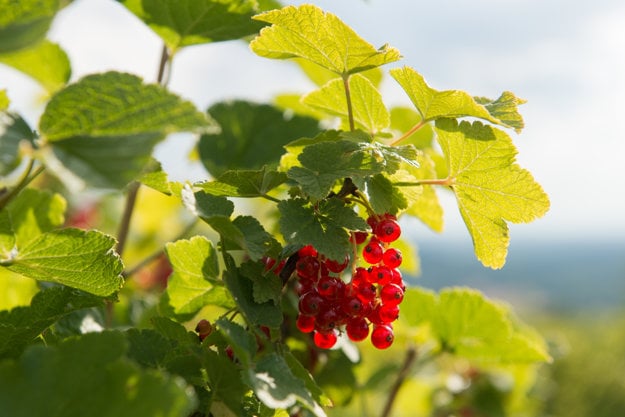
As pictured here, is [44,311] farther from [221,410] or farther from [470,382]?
[470,382]

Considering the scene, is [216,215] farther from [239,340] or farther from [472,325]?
[472,325]

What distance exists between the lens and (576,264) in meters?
125

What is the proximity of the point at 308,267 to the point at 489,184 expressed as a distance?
27 centimetres

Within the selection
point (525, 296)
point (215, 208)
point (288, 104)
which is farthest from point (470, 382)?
point (525, 296)

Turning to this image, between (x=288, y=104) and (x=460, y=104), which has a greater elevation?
(x=460, y=104)

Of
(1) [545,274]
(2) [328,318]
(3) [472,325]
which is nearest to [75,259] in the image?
(2) [328,318]

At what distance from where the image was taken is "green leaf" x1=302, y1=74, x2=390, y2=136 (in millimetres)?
952

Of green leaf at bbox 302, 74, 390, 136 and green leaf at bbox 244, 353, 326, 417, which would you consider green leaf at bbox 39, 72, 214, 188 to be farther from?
green leaf at bbox 302, 74, 390, 136

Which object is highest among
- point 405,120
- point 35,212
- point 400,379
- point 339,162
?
point 339,162

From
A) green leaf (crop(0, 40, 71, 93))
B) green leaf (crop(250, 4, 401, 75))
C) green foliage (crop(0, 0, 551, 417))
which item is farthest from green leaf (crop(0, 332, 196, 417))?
green leaf (crop(0, 40, 71, 93))

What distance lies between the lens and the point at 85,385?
58 cm

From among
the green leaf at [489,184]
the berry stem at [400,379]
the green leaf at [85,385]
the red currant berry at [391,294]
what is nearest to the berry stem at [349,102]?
the green leaf at [489,184]

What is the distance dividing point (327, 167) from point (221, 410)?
303 millimetres

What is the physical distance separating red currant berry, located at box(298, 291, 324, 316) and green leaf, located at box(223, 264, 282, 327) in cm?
5
